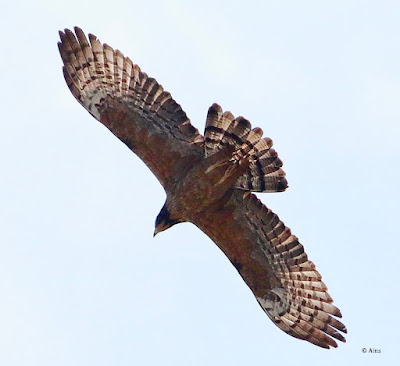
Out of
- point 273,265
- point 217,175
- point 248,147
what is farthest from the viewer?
point 273,265

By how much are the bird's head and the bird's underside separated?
0.02 m

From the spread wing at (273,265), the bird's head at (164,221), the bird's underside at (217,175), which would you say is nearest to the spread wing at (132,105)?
the bird's underside at (217,175)

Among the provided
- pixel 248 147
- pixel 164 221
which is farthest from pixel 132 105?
pixel 248 147

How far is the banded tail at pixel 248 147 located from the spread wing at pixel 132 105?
1.76ft

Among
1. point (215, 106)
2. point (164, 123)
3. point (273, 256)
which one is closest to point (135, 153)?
point (164, 123)

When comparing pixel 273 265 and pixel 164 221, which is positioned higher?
pixel 273 265

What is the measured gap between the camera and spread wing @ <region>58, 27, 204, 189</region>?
13.3 m

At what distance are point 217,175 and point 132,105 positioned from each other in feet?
5.65

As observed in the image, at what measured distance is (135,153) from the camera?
13.5 meters

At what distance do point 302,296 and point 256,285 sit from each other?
0.74 metres

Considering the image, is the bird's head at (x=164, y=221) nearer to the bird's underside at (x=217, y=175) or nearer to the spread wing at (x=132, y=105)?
the bird's underside at (x=217, y=175)

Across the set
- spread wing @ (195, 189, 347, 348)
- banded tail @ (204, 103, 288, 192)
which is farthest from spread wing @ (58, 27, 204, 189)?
spread wing @ (195, 189, 347, 348)

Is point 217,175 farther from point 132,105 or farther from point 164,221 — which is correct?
point 132,105

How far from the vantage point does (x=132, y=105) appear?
1347cm
